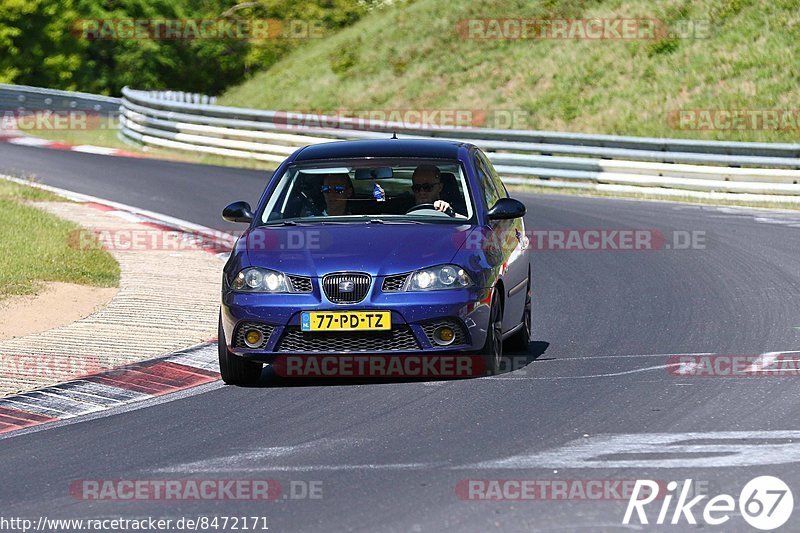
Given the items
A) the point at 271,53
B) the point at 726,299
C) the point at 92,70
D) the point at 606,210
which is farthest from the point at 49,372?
the point at 92,70

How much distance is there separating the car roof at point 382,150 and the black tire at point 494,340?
4.74 feet

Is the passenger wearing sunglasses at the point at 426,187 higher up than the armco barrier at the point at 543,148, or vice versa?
the passenger wearing sunglasses at the point at 426,187

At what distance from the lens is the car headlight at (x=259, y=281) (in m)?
9.27

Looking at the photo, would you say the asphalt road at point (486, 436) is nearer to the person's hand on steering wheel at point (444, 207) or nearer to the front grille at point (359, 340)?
the front grille at point (359, 340)

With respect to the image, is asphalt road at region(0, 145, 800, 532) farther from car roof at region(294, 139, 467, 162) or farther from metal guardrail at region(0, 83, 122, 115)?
metal guardrail at region(0, 83, 122, 115)

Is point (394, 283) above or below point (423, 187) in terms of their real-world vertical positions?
below

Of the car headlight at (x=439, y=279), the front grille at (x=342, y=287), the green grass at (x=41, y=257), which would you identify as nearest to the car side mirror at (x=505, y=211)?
the car headlight at (x=439, y=279)

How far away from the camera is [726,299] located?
13.0m

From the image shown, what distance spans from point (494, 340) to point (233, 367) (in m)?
1.75

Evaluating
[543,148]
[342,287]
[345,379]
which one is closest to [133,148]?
[543,148]

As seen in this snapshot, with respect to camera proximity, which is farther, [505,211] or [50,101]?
[50,101]

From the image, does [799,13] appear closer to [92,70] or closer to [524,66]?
[524,66]

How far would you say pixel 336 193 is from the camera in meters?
10.4

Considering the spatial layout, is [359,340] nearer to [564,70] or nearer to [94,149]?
[94,149]
